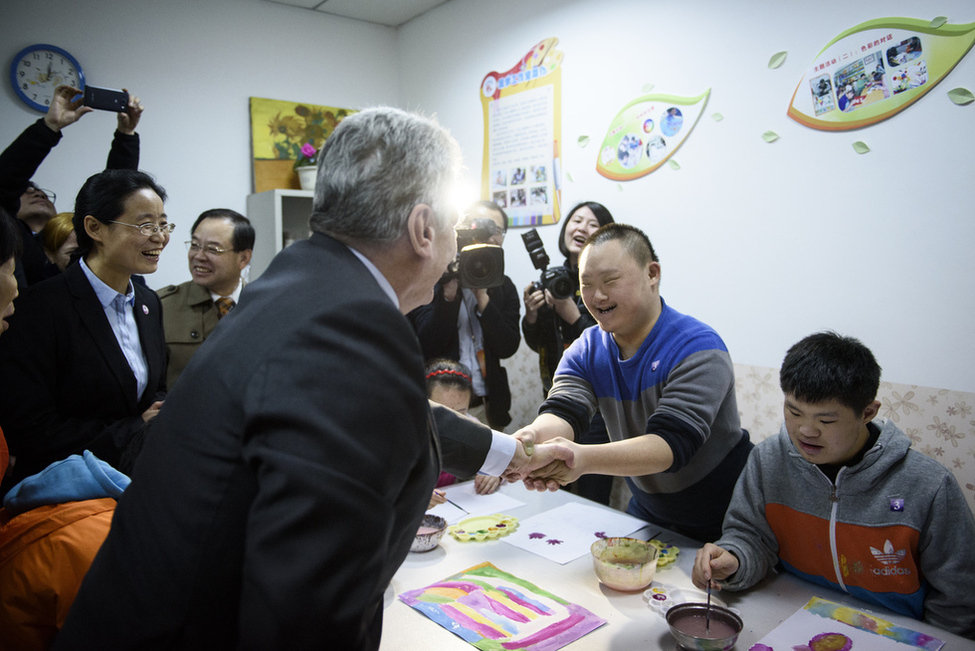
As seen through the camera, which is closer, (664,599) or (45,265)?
(664,599)

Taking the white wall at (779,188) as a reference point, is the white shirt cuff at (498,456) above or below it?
below

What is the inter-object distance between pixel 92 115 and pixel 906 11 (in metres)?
3.56

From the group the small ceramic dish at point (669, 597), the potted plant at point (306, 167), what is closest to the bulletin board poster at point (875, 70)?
the small ceramic dish at point (669, 597)

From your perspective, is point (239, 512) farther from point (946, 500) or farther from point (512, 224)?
point (512, 224)

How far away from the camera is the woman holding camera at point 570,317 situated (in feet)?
8.59

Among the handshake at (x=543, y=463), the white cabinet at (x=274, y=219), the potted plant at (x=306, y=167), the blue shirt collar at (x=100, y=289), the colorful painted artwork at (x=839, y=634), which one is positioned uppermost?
the potted plant at (x=306, y=167)

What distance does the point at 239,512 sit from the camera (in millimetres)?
684

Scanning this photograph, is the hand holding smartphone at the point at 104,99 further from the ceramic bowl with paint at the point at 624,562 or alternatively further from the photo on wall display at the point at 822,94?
the photo on wall display at the point at 822,94

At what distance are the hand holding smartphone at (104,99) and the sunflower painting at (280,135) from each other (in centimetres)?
138

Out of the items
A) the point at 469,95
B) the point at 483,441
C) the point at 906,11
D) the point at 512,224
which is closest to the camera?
the point at 483,441

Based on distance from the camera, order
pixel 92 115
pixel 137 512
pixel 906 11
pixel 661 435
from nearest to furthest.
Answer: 1. pixel 137 512
2. pixel 661 435
3. pixel 906 11
4. pixel 92 115

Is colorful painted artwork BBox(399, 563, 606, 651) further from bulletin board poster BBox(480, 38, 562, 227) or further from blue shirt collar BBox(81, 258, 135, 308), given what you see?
bulletin board poster BBox(480, 38, 562, 227)

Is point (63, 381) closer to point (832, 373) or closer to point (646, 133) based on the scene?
point (832, 373)

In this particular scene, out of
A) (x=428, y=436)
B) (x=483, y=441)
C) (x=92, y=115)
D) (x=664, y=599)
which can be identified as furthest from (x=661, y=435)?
(x=92, y=115)
